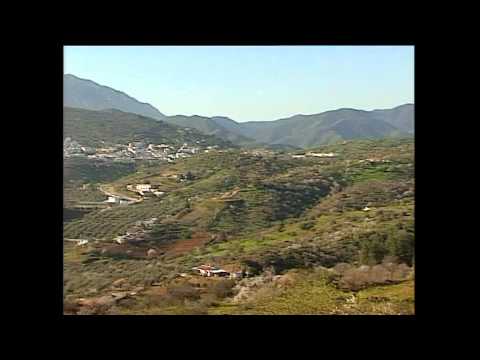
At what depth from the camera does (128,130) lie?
109 inches

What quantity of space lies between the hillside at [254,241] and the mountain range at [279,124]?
5.1 inches

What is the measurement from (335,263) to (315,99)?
34.1 inches

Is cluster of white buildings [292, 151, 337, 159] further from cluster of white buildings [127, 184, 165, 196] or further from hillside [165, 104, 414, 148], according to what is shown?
cluster of white buildings [127, 184, 165, 196]

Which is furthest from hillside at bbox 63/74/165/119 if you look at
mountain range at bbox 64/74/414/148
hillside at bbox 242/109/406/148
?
hillside at bbox 242/109/406/148

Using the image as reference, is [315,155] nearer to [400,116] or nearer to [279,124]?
[279,124]

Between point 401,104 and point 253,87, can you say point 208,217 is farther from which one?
point 401,104

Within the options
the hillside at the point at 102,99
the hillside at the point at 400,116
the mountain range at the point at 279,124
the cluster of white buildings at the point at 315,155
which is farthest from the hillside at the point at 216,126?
the hillside at the point at 400,116

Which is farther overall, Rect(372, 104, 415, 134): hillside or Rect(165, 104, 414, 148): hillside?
Rect(165, 104, 414, 148): hillside

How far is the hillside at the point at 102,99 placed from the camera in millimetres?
2678

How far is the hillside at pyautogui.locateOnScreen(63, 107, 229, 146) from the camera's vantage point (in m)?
2.73

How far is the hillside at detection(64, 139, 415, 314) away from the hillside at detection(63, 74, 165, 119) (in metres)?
0.31

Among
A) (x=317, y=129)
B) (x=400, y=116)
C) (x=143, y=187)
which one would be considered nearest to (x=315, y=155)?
(x=317, y=129)
